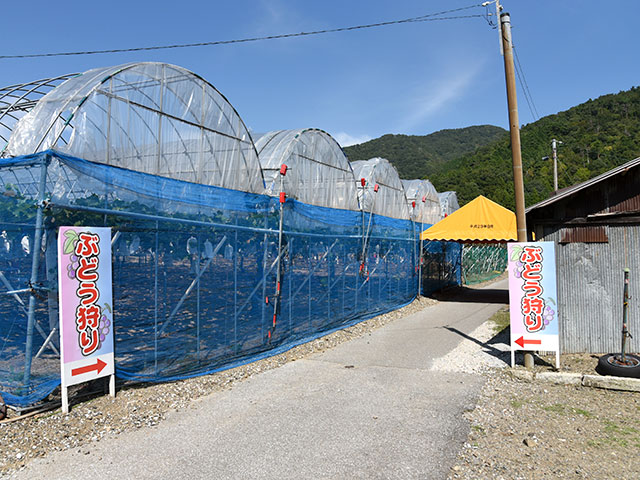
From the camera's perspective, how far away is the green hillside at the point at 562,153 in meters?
44.0

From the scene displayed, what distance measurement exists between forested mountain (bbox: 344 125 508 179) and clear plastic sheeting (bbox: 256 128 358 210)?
5807cm

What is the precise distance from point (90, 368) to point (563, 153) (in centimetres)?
5223

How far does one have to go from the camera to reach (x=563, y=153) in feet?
160

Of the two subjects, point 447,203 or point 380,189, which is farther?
point 447,203

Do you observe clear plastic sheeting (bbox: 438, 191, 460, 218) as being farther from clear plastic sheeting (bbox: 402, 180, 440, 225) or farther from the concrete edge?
the concrete edge

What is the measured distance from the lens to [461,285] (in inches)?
982

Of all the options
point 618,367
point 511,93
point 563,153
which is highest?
point 563,153

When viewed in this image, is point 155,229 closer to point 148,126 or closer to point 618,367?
point 148,126

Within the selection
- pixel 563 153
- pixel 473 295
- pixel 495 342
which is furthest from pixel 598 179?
pixel 563 153

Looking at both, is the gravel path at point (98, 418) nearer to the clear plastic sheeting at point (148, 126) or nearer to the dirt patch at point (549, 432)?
the clear plastic sheeting at point (148, 126)

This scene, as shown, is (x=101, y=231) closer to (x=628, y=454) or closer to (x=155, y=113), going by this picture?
(x=155, y=113)

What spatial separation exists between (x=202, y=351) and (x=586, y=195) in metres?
7.49

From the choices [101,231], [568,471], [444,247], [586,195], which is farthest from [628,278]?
[444,247]

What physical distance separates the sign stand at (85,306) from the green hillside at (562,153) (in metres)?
41.8
